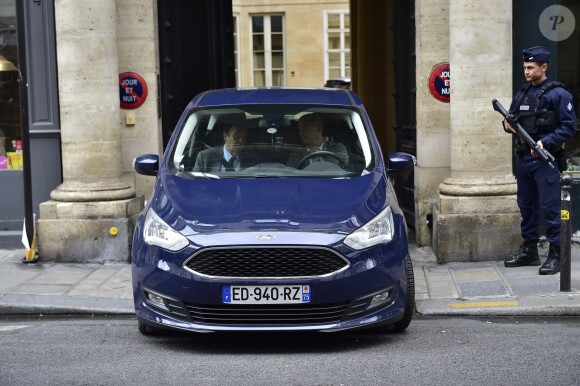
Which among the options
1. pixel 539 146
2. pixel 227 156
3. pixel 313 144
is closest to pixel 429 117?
pixel 539 146

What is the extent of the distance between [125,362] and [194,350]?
0.57 meters

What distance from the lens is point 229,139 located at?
28.8 ft

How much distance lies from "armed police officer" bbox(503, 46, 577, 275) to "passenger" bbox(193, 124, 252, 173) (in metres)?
2.66

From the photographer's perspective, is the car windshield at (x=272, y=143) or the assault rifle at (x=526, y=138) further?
the assault rifle at (x=526, y=138)

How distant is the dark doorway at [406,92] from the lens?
13125mm

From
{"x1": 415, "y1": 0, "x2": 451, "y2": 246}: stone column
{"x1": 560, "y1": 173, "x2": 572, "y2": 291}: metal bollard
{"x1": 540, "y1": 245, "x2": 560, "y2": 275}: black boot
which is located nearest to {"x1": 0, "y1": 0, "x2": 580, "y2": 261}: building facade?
{"x1": 415, "y1": 0, "x2": 451, "y2": 246}: stone column

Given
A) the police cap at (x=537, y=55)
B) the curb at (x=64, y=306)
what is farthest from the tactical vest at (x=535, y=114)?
the curb at (x=64, y=306)

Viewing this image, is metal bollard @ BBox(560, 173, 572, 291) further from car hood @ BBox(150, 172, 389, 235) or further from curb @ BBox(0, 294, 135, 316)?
curb @ BBox(0, 294, 135, 316)

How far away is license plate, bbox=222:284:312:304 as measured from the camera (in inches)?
287

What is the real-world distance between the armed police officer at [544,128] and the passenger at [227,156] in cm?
266

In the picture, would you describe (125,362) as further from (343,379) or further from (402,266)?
(402,266)

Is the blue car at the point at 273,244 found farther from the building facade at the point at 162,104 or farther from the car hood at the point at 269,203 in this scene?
the building facade at the point at 162,104

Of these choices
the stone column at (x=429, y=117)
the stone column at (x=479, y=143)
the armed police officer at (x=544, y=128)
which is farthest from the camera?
the stone column at (x=429, y=117)

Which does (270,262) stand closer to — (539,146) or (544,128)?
(539,146)
